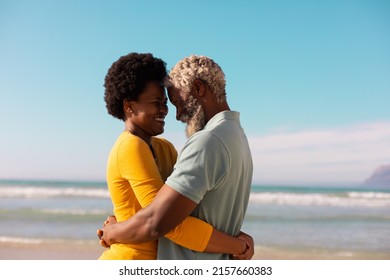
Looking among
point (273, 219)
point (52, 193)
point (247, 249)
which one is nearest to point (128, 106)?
point (247, 249)

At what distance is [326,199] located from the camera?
1609 cm

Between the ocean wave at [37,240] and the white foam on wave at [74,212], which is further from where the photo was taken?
the white foam on wave at [74,212]

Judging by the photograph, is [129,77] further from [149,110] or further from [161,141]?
[161,141]

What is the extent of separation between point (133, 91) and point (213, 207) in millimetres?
697

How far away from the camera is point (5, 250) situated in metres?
→ 8.63

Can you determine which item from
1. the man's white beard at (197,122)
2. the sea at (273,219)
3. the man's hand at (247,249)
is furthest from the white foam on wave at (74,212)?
the man's white beard at (197,122)

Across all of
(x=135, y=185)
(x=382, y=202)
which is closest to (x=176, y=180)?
(x=135, y=185)

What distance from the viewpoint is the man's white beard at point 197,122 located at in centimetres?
233

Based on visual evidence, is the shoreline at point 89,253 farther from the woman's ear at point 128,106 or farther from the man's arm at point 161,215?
the man's arm at point 161,215

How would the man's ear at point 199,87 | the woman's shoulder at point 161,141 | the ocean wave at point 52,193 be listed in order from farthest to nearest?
the ocean wave at point 52,193 < the woman's shoulder at point 161,141 < the man's ear at point 199,87

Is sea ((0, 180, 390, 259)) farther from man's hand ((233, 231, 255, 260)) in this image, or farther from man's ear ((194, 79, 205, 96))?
man's ear ((194, 79, 205, 96))

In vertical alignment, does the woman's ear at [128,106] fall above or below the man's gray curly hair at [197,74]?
below

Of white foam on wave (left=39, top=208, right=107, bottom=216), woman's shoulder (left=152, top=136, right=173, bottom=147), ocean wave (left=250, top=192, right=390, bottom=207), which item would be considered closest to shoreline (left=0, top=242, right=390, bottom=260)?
white foam on wave (left=39, top=208, right=107, bottom=216)

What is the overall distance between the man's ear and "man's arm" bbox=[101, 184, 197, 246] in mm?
476
